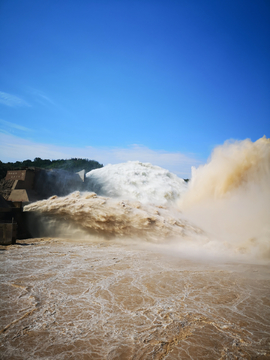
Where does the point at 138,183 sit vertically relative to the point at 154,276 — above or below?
above

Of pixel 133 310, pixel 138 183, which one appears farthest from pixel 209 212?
pixel 133 310

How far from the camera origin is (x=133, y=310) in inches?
143

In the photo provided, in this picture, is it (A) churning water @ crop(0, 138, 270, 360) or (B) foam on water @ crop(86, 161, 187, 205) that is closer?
(A) churning water @ crop(0, 138, 270, 360)

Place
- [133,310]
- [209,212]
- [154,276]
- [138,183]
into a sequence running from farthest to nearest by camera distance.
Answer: [138,183]
[209,212]
[154,276]
[133,310]

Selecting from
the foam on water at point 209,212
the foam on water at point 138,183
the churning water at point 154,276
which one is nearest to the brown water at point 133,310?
the churning water at point 154,276

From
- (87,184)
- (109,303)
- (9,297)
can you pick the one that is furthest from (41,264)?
(87,184)

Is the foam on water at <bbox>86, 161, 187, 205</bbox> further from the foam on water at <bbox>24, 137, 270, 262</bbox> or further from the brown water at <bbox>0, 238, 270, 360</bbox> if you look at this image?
the brown water at <bbox>0, 238, 270, 360</bbox>

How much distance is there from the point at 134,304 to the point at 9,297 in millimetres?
2274

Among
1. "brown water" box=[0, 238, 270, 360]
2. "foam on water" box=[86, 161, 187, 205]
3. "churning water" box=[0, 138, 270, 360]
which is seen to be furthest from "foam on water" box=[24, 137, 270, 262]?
"foam on water" box=[86, 161, 187, 205]

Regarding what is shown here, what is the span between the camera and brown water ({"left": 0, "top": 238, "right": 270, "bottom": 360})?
2.64m

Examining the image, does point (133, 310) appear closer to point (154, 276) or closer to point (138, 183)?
point (154, 276)

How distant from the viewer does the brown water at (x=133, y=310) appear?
2.64 meters

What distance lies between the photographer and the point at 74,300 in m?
3.91

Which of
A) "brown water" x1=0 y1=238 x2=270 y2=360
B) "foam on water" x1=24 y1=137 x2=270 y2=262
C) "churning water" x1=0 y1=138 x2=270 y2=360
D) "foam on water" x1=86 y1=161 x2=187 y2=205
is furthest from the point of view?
"foam on water" x1=86 y1=161 x2=187 y2=205
